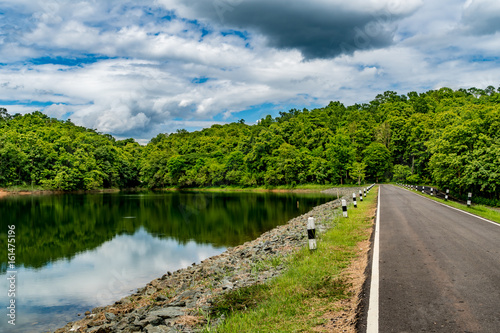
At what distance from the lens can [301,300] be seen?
5.90 metres

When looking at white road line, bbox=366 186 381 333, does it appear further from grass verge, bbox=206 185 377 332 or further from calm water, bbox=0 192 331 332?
calm water, bbox=0 192 331 332

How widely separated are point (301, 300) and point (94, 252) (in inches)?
730

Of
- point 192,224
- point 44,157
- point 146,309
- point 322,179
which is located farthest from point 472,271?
point 44,157

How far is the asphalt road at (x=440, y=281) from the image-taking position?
4535 mm

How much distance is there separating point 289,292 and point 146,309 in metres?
5.30

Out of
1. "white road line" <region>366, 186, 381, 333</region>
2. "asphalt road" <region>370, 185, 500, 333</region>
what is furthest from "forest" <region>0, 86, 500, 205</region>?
"white road line" <region>366, 186, 381, 333</region>

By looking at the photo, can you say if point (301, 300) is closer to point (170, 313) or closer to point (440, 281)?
point (440, 281)

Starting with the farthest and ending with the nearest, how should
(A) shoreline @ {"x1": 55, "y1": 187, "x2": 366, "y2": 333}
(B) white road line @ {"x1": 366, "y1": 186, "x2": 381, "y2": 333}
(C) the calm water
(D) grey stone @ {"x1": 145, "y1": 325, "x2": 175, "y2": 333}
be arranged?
(C) the calm water, (A) shoreline @ {"x1": 55, "y1": 187, "x2": 366, "y2": 333}, (D) grey stone @ {"x1": 145, "y1": 325, "x2": 175, "y2": 333}, (B) white road line @ {"x1": 366, "y1": 186, "x2": 381, "y2": 333}

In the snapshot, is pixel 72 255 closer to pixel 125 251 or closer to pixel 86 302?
pixel 125 251

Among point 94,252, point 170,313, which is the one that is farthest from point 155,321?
point 94,252

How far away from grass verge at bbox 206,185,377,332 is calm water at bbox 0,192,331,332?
302 inches

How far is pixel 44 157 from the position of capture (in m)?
90.2

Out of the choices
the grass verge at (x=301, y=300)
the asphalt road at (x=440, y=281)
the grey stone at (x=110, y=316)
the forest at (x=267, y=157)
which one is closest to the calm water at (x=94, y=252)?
the grey stone at (x=110, y=316)

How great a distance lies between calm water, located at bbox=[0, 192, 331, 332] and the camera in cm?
1267
